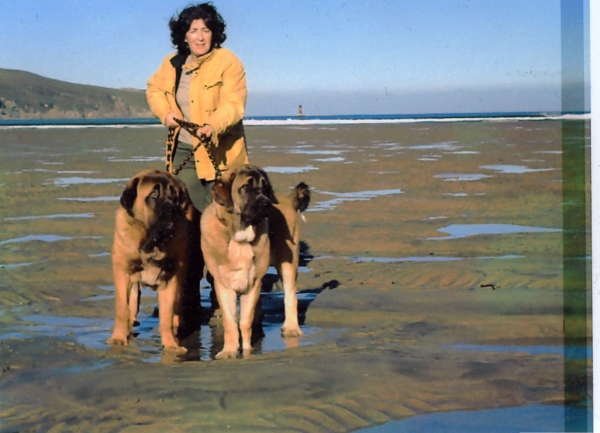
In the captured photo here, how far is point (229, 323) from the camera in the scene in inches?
221

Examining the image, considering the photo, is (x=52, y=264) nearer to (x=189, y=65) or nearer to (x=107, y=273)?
(x=107, y=273)

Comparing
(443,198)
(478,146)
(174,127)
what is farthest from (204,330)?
(478,146)

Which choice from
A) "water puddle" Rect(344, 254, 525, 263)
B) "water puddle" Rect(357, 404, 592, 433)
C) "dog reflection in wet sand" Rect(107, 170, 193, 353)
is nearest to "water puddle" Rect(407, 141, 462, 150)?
"water puddle" Rect(344, 254, 525, 263)

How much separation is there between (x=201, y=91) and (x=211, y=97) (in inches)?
3.6

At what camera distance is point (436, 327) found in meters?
6.16

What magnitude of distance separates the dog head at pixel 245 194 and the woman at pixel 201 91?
0.61 metres

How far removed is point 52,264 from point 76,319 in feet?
7.45

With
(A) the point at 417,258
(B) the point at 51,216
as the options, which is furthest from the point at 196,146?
(B) the point at 51,216

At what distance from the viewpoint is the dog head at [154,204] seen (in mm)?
5395

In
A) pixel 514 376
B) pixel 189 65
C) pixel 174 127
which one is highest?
pixel 189 65

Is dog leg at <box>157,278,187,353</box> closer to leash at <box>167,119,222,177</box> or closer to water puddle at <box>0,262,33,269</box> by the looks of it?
leash at <box>167,119,222,177</box>

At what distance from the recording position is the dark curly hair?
20.4 feet

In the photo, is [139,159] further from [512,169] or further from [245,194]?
[245,194]

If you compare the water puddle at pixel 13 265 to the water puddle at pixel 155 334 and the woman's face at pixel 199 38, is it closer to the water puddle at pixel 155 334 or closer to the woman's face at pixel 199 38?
the water puddle at pixel 155 334
